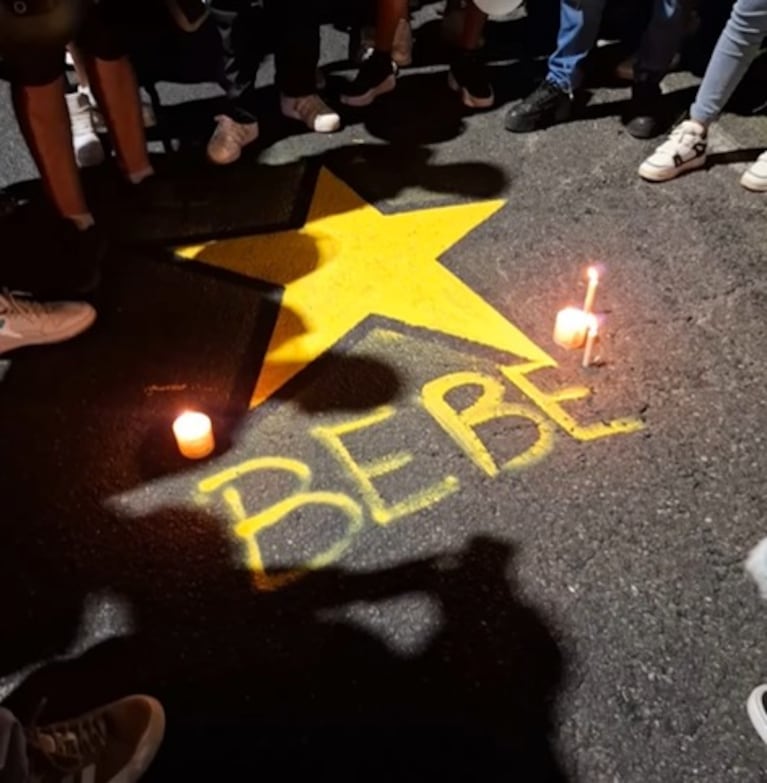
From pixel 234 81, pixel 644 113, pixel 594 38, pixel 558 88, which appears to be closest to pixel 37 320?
pixel 234 81

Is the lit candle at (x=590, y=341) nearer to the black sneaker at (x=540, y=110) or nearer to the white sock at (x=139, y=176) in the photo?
the black sneaker at (x=540, y=110)

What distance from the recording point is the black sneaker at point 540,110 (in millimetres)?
3727

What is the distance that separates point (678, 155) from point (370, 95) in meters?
1.35

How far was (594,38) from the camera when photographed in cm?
363

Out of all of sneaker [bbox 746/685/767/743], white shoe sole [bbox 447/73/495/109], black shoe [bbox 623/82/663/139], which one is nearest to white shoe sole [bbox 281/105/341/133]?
white shoe sole [bbox 447/73/495/109]

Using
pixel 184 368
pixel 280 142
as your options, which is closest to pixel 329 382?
pixel 184 368

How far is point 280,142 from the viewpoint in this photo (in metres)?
3.73

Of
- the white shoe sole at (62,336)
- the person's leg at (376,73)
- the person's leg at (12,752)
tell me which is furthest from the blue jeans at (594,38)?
the person's leg at (12,752)

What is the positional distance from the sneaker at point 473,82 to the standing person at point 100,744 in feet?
9.61

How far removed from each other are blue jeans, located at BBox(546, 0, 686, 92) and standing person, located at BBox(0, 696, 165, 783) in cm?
296

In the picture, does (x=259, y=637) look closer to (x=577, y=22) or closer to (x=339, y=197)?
(x=339, y=197)

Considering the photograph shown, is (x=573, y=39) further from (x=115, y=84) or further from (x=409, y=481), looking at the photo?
(x=409, y=481)

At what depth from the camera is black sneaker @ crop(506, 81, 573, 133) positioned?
3.73m

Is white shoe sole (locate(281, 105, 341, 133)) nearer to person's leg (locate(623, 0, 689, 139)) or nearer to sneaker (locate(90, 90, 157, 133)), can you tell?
sneaker (locate(90, 90, 157, 133))
